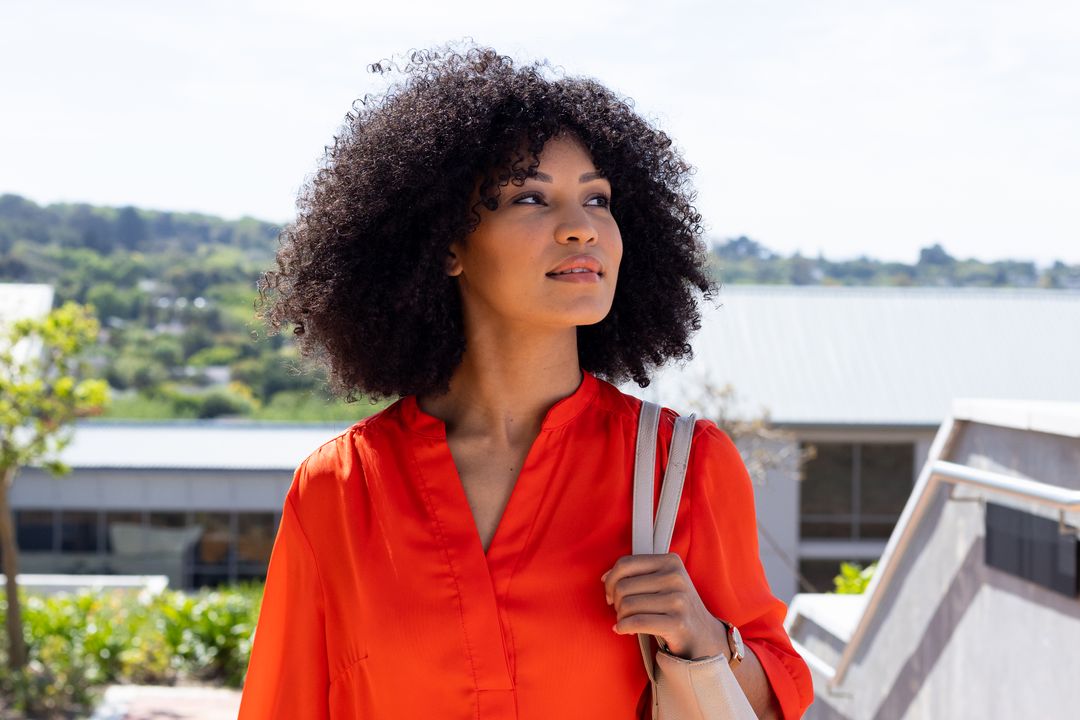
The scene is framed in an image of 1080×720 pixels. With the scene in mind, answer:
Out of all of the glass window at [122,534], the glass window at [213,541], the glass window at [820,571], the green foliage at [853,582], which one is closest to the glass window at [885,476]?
the glass window at [820,571]

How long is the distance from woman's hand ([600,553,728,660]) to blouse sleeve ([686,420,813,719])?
0.08 meters

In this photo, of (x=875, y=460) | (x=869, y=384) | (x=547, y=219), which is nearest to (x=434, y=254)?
(x=547, y=219)

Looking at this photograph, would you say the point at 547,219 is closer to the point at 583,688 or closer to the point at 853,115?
the point at 583,688

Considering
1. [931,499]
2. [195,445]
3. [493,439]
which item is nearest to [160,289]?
[195,445]

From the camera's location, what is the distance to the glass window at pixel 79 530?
24.1 metres

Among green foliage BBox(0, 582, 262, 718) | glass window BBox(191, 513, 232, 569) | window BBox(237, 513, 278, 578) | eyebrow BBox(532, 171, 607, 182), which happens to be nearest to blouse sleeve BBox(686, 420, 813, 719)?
eyebrow BBox(532, 171, 607, 182)

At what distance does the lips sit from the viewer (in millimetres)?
2096

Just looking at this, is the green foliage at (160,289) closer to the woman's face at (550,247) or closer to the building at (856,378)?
the building at (856,378)

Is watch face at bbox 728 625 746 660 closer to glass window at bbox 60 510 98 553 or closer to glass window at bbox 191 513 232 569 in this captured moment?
glass window at bbox 191 513 232 569

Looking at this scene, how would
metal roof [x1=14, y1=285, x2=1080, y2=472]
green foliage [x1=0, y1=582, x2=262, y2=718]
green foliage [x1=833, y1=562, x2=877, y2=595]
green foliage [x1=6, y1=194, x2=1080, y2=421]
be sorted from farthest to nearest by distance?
green foliage [x1=6, y1=194, x2=1080, y2=421]
metal roof [x1=14, y1=285, x2=1080, y2=472]
green foliage [x1=0, y1=582, x2=262, y2=718]
green foliage [x1=833, y1=562, x2=877, y2=595]

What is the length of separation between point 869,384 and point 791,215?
31.4 m

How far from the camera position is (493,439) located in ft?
7.36

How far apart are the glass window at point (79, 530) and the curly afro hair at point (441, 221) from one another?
23111 millimetres

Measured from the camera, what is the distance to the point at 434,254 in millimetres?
2289
